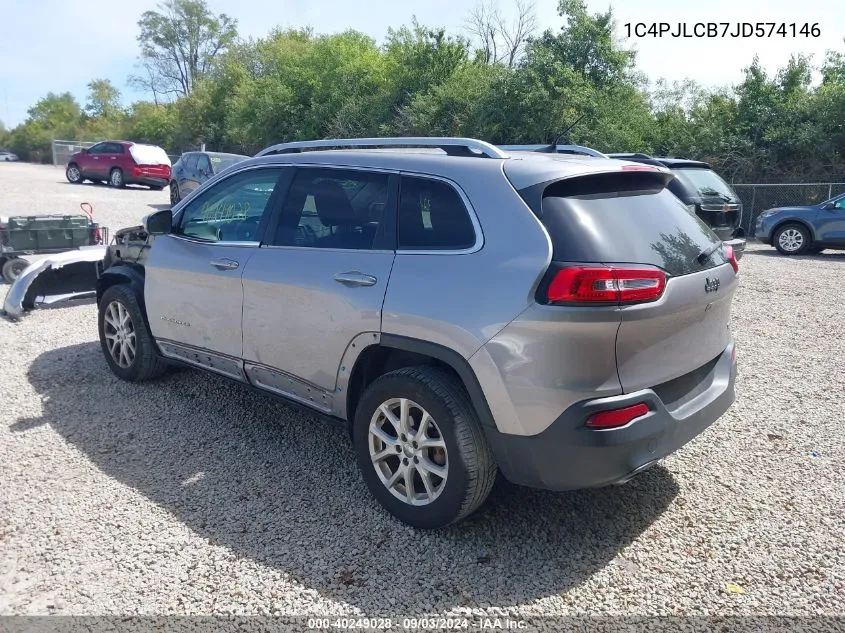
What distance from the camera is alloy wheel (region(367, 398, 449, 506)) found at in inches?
131

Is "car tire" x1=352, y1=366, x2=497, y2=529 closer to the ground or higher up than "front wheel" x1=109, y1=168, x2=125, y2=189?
closer to the ground

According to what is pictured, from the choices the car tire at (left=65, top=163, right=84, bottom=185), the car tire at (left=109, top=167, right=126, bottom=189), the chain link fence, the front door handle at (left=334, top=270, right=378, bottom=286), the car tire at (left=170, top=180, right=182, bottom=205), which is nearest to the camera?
the front door handle at (left=334, top=270, right=378, bottom=286)

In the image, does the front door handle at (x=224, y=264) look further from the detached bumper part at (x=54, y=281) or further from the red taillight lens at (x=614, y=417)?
the detached bumper part at (x=54, y=281)

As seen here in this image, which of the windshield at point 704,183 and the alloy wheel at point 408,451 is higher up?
the windshield at point 704,183

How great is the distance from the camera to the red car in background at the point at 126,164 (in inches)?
1017

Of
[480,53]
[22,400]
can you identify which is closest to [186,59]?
[480,53]

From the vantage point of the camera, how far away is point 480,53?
2756 cm

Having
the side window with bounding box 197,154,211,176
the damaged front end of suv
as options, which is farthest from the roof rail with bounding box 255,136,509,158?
→ the side window with bounding box 197,154,211,176

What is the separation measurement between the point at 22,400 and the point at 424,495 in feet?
11.2

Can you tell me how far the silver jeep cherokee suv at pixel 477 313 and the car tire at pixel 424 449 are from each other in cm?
1

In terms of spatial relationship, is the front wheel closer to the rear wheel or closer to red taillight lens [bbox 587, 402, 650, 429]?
the rear wheel

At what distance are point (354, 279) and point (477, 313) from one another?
0.81m

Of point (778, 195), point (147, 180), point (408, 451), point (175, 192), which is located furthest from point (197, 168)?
point (778, 195)

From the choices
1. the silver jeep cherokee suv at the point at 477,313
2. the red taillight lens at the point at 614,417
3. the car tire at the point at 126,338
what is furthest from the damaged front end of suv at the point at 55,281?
the red taillight lens at the point at 614,417
